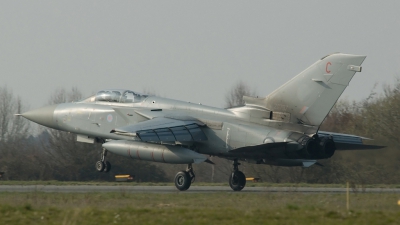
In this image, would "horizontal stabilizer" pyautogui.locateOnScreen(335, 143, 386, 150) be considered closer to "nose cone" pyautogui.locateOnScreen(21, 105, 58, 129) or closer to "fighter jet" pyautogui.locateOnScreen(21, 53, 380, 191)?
"fighter jet" pyautogui.locateOnScreen(21, 53, 380, 191)

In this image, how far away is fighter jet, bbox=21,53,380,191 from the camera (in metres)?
21.5

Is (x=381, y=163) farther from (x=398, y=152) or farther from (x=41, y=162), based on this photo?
(x=41, y=162)

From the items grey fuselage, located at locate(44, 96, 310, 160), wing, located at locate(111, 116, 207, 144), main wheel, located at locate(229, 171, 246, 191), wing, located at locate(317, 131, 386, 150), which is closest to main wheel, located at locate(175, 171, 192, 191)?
grey fuselage, located at locate(44, 96, 310, 160)

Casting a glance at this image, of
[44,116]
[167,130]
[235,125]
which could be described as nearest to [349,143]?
[235,125]

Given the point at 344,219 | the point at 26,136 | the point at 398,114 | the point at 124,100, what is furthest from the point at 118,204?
the point at 26,136

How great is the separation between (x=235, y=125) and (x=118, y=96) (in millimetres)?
5627

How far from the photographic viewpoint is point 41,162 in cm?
4116

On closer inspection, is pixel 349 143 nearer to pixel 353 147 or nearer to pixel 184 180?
pixel 353 147

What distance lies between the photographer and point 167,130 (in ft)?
75.0

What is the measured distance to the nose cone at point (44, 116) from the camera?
27875mm

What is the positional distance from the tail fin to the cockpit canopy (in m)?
6.31

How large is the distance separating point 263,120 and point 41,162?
2237 centimetres

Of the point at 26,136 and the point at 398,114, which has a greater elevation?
the point at 398,114

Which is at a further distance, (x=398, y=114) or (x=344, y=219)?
(x=398, y=114)
